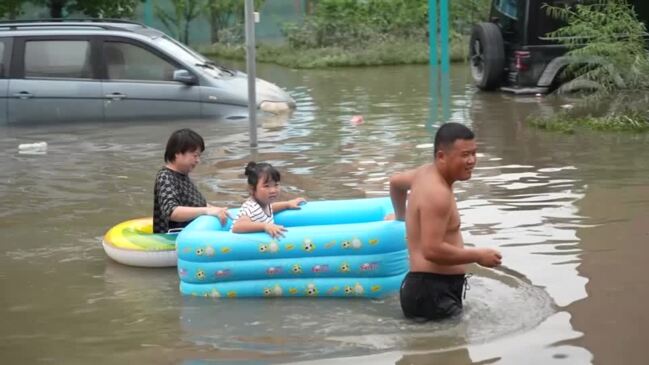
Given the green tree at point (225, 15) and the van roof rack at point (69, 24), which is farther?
the green tree at point (225, 15)

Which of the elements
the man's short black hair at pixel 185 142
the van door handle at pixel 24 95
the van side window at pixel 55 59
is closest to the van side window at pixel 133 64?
the van side window at pixel 55 59

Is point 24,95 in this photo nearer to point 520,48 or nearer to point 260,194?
point 520,48

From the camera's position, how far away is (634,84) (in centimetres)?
1298

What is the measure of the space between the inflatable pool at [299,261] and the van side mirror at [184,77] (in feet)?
25.5

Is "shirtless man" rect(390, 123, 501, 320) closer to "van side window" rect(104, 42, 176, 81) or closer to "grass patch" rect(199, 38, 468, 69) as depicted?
"van side window" rect(104, 42, 176, 81)

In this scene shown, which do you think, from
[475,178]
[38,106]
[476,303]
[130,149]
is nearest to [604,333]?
[476,303]

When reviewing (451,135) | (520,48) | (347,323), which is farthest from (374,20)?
(451,135)

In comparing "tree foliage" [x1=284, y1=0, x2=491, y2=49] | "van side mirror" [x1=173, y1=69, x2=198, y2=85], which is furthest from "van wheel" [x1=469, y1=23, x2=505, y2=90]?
"tree foliage" [x1=284, y1=0, x2=491, y2=49]

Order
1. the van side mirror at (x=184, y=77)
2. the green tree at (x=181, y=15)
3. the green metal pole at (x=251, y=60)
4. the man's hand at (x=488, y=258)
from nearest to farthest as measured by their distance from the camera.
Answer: the man's hand at (x=488, y=258), the green metal pole at (x=251, y=60), the van side mirror at (x=184, y=77), the green tree at (x=181, y=15)

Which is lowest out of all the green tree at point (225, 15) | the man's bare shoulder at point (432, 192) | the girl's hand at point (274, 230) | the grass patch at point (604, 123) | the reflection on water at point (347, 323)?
the reflection on water at point (347, 323)

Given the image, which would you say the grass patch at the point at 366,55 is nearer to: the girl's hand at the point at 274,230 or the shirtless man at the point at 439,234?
the girl's hand at the point at 274,230

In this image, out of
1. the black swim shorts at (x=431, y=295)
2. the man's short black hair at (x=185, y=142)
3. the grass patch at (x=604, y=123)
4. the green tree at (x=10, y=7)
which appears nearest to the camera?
the black swim shorts at (x=431, y=295)

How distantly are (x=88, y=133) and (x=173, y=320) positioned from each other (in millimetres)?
7974

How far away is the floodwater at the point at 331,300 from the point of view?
562 cm
